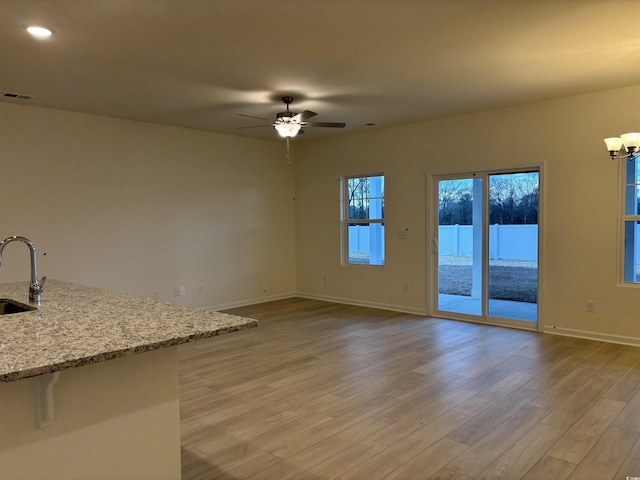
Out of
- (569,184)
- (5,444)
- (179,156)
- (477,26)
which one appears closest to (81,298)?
(5,444)

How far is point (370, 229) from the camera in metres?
7.02

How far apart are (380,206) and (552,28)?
3.88 m

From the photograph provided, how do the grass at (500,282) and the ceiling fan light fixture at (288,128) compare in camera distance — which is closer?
the ceiling fan light fixture at (288,128)

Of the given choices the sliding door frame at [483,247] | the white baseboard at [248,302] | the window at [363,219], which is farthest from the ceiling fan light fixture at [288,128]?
the white baseboard at [248,302]

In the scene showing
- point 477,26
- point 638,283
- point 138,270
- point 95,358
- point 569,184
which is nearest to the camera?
point 95,358

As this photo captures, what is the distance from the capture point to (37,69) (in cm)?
389

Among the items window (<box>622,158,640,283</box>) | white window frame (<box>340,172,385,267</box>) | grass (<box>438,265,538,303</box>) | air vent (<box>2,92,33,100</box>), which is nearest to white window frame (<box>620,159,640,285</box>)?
window (<box>622,158,640,283</box>)

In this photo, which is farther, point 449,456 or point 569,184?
point 569,184

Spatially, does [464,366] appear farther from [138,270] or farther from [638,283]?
[138,270]

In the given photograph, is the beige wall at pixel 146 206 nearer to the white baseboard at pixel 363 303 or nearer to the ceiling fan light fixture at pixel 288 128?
the white baseboard at pixel 363 303

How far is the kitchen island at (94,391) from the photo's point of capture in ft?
4.80

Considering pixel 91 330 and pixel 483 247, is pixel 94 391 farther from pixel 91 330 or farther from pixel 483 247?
pixel 483 247

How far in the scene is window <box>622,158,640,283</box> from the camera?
4.67 metres

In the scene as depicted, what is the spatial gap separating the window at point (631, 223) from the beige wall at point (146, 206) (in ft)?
15.8
